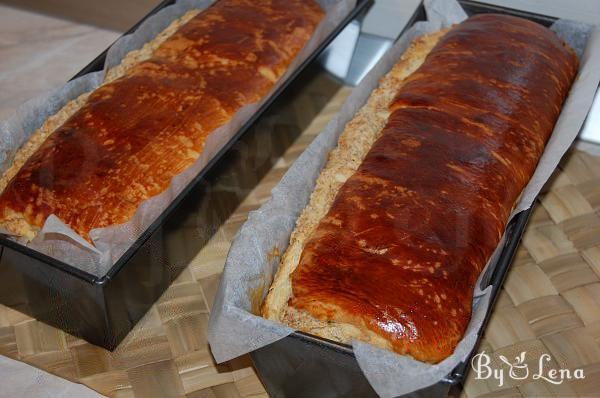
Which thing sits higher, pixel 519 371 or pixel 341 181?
pixel 341 181

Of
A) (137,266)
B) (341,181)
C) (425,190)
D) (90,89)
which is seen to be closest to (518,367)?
(425,190)

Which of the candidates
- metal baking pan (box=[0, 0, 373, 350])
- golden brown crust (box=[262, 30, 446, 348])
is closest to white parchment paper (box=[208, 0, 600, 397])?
golden brown crust (box=[262, 30, 446, 348])

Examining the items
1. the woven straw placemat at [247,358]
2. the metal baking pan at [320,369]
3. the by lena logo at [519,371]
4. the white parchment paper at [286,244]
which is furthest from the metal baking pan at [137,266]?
the by lena logo at [519,371]

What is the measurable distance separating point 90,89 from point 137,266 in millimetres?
646

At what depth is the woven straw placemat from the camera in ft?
5.69

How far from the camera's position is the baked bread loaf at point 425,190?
1.53 metres

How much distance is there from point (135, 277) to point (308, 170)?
0.46 m

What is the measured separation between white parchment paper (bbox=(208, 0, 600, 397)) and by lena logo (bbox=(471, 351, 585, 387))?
219mm

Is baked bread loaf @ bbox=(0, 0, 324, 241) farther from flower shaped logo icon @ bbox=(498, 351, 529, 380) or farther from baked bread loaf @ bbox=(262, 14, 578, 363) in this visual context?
flower shaped logo icon @ bbox=(498, 351, 529, 380)

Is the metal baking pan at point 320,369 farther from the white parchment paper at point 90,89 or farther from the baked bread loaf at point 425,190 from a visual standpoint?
the white parchment paper at point 90,89

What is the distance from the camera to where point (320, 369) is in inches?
58.6

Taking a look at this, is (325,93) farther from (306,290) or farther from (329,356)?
(329,356)

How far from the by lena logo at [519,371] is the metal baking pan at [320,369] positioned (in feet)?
0.34

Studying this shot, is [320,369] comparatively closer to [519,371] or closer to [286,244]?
[286,244]
